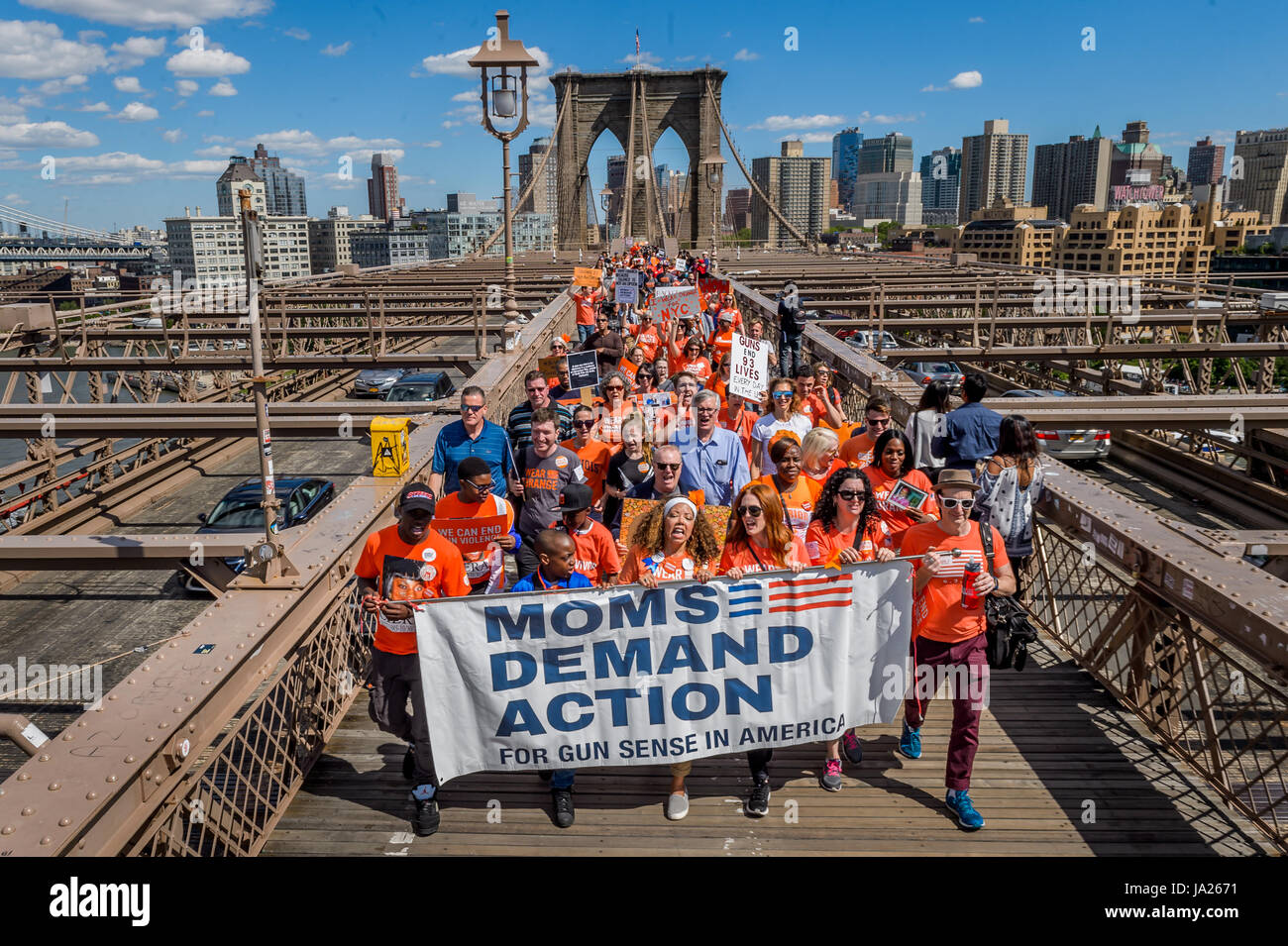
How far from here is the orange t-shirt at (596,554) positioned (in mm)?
4930

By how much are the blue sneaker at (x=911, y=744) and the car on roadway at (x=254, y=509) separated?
11.7 meters

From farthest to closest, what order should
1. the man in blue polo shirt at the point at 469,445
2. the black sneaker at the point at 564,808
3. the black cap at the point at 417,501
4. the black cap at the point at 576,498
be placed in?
1. the man in blue polo shirt at the point at 469,445
2. the black cap at the point at 576,498
3. the black sneaker at the point at 564,808
4. the black cap at the point at 417,501

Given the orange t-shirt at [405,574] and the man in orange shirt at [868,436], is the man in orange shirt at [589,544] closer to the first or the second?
the orange t-shirt at [405,574]

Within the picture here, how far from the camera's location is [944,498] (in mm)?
4562

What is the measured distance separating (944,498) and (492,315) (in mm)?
20105

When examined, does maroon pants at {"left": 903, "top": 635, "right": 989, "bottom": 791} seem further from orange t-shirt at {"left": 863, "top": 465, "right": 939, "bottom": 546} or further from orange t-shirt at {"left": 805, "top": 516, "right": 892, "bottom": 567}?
orange t-shirt at {"left": 863, "top": 465, "right": 939, "bottom": 546}

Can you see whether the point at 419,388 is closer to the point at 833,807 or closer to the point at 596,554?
the point at 596,554

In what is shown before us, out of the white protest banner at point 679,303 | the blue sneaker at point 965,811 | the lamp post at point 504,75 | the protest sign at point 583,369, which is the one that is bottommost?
the blue sneaker at point 965,811

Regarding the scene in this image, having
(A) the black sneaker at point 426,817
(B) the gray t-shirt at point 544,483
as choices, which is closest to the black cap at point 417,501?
(A) the black sneaker at point 426,817

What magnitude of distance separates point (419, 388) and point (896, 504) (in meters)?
23.0

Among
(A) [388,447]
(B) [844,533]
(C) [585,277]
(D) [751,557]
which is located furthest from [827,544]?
(C) [585,277]

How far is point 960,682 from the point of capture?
4570 millimetres

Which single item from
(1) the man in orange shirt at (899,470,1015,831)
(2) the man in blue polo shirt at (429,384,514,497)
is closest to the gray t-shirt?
(2) the man in blue polo shirt at (429,384,514,497)

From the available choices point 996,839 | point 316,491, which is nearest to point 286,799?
point 996,839
